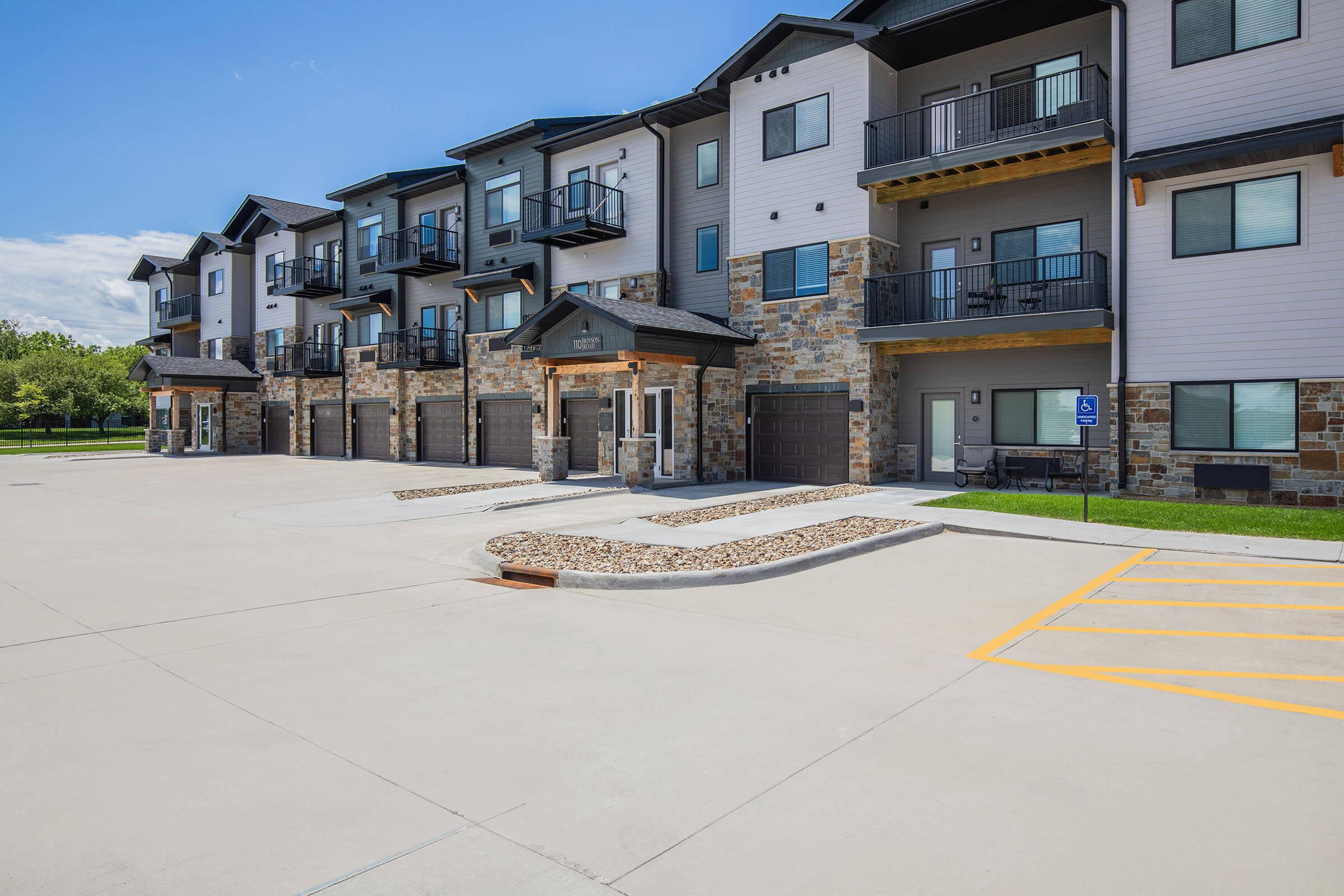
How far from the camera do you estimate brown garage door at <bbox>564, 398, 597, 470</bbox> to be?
2508 centimetres

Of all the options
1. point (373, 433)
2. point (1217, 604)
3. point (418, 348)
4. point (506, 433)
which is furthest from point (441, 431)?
point (1217, 604)

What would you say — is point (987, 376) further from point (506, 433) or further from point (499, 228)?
point (499, 228)

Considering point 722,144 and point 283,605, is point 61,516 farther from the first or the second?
point 722,144

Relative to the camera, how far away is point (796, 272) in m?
20.2

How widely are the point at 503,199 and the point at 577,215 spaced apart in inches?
162

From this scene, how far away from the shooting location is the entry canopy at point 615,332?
18.4 m

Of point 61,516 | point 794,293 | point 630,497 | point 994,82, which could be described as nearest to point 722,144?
point 794,293

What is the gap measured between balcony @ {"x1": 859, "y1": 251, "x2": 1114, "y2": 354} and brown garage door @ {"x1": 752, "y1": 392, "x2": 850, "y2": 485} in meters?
2.10

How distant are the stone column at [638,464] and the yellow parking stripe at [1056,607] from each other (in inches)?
424

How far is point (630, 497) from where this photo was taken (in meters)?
17.6

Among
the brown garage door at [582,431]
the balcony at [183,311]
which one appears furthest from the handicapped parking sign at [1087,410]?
the balcony at [183,311]

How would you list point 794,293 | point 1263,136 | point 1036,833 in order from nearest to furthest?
1. point 1036,833
2. point 1263,136
3. point 794,293

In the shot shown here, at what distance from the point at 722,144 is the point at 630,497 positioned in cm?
1046

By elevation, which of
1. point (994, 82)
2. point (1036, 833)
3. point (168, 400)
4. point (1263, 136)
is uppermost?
point (994, 82)
